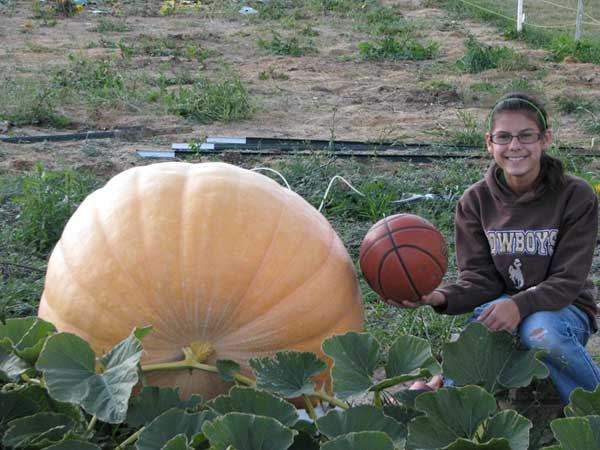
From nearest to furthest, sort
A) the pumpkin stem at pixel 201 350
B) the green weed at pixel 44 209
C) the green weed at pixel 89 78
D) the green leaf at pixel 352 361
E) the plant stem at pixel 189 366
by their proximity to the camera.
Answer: the green leaf at pixel 352 361 → the plant stem at pixel 189 366 → the pumpkin stem at pixel 201 350 → the green weed at pixel 44 209 → the green weed at pixel 89 78

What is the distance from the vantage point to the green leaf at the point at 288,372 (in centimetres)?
247

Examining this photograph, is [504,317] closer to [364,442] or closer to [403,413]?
[403,413]

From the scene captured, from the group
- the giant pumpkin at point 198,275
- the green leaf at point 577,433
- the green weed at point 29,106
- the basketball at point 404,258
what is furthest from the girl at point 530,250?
the green weed at point 29,106

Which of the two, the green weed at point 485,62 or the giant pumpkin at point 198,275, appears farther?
the green weed at point 485,62

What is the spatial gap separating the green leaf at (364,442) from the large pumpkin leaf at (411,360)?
1.28ft

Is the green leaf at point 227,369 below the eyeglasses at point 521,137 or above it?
below

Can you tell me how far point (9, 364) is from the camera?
8.50ft

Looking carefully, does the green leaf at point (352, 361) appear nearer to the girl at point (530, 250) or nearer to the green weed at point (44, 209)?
the girl at point (530, 250)

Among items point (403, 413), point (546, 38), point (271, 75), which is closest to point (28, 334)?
point (403, 413)

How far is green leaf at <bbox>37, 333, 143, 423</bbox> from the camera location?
2281 millimetres

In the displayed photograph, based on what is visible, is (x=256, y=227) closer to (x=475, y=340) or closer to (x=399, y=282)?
(x=399, y=282)

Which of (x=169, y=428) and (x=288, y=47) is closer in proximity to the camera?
(x=169, y=428)

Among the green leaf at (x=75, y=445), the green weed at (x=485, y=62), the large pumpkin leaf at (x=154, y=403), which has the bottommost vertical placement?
the green weed at (x=485, y=62)

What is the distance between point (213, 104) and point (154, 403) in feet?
20.7
